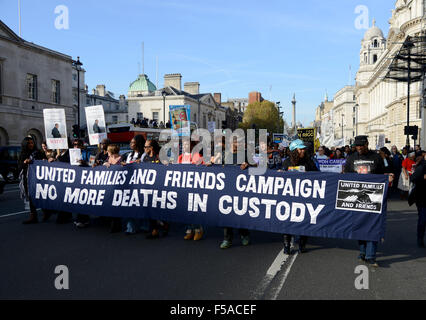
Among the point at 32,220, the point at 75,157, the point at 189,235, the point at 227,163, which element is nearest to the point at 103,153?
the point at 75,157

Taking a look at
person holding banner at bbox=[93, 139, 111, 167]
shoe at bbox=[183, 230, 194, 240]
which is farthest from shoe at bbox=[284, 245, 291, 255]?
person holding banner at bbox=[93, 139, 111, 167]

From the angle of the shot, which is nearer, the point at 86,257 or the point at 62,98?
the point at 86,257

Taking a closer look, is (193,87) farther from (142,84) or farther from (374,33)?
(374,33)

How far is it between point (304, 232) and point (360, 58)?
130400 mm

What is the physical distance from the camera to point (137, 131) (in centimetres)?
2750

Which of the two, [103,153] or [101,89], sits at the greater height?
[101,89]

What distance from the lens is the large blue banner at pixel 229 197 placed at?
5.94 meters

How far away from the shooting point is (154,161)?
309 inches

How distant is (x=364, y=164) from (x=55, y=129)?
22.6 ft

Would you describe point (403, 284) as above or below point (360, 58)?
below

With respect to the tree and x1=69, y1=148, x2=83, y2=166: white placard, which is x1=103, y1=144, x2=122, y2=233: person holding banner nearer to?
x1=69, y1=148, x2=83, y2=166: white placard

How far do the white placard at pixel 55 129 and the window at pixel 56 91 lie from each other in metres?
32.7
